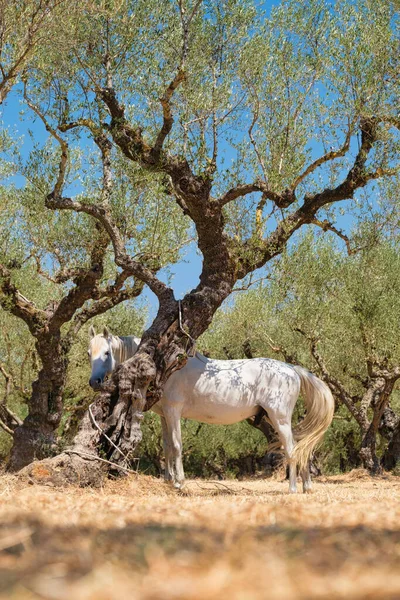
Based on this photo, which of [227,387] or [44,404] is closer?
[227,387]

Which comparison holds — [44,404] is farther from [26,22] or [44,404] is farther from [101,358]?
[26,22]

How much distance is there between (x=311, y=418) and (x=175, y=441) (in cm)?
279

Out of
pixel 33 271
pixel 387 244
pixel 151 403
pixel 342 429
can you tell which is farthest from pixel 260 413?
pixel 342 429

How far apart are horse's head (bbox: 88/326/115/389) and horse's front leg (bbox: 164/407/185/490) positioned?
150 centimetres

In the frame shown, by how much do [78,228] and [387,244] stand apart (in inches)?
451

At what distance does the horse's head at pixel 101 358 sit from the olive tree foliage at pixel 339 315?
944 cm

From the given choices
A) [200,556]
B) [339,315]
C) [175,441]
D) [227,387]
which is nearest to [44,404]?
[175,441]

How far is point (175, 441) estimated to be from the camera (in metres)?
11.2

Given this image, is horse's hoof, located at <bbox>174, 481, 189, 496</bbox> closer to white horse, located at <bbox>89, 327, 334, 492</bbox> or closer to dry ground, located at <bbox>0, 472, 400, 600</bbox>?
white horse, located at <bbox>89, 327, 334, 492</bbox>

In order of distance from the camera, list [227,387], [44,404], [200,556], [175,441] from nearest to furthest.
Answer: [200,556] → [175,441] → [227,387] → [44,404]

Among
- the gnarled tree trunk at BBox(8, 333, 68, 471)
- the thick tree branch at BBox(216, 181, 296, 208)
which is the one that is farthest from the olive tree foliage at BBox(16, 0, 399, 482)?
the gnarled tree trunk at BBox(8, 333, 68, 471)

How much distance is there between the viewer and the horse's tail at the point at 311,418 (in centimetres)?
1157

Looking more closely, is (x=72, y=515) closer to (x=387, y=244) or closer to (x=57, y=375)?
(x=57, y=375)

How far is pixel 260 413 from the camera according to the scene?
40.8 ft
